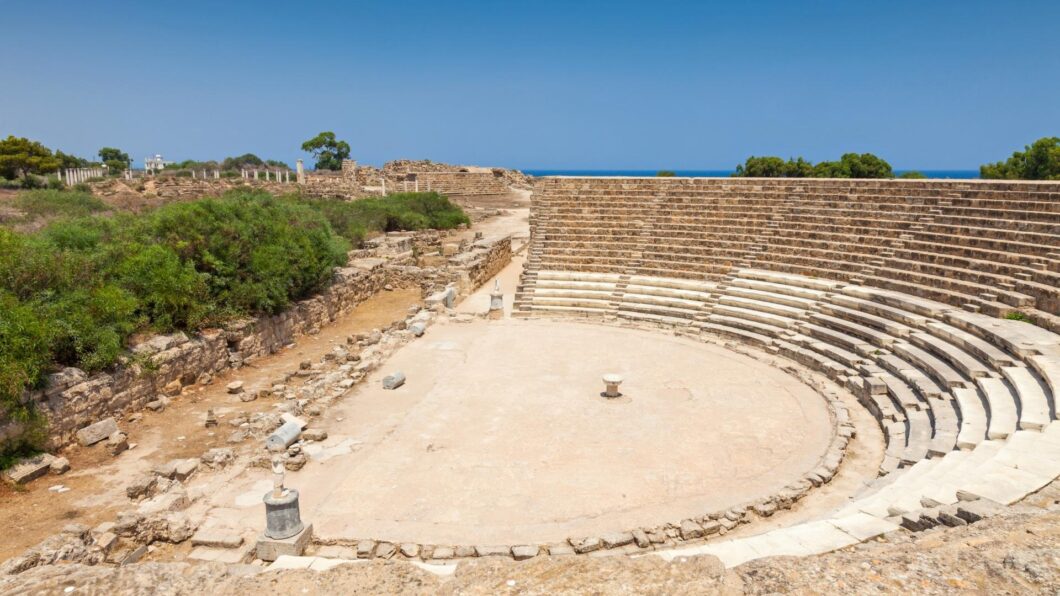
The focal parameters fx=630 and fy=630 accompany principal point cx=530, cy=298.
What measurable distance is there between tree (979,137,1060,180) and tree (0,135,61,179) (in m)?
59.7

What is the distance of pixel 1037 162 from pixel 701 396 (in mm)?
27633

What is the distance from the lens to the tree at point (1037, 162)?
28.5 metres

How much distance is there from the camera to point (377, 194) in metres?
48.6

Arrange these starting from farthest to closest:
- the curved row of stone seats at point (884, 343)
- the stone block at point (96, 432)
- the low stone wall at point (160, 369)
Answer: the stone block at point (96, 432)
the low stone wall at point (160, 369)
the curved row of stone seats at point (884, 343)

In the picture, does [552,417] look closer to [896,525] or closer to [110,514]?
[896,525]

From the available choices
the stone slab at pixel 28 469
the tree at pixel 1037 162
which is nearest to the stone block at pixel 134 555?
the stone slab at pixel 28 469

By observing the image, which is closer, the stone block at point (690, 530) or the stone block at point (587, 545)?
the stone block at point (587, 545)

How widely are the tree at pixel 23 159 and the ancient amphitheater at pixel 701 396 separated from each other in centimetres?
3971

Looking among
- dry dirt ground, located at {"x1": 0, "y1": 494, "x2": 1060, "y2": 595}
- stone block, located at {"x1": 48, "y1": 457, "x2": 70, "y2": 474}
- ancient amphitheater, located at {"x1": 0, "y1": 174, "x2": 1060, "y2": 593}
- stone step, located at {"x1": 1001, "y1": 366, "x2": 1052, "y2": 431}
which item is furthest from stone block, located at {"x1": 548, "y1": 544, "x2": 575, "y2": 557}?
stone block, located at {"x1": 48, "y1": 457, "x2": 70, "y2": 474}

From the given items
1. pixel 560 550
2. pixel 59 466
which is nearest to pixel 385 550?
pixel 560 550

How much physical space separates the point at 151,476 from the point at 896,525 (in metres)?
9.95

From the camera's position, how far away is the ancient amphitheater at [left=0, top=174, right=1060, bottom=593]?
7.74 metres

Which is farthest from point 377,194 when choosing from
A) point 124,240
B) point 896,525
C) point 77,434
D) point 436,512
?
point 896,525

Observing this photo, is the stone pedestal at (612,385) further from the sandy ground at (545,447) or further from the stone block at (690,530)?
the stone block at (690,530)
